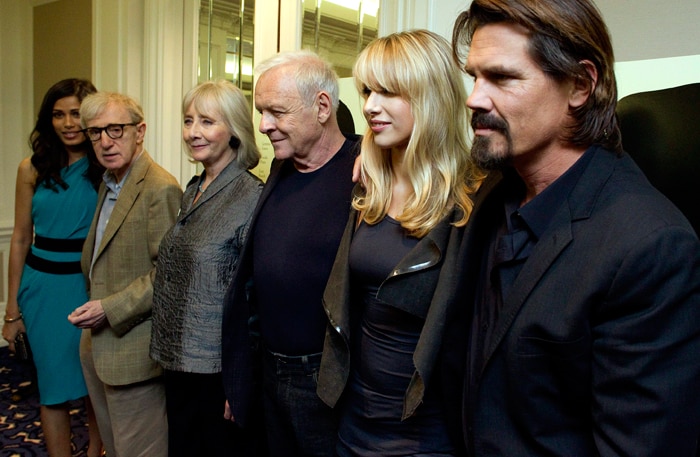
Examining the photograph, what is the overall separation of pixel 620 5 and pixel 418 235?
68 cm

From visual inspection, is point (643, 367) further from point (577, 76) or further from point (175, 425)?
point (175, 425)

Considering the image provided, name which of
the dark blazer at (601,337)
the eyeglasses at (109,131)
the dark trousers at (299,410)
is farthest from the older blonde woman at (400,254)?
the eyeglasses at (109,131)

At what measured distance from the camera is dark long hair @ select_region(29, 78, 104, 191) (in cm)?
233

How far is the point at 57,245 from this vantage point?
90.6 inches

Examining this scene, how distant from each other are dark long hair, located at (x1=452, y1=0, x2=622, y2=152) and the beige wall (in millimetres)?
3531

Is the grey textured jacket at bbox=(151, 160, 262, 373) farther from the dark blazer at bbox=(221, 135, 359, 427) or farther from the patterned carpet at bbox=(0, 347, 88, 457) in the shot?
the patterned carpet at bbox=(0, 347, 88, 457)

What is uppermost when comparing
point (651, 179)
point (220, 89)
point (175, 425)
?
point (220, 89)

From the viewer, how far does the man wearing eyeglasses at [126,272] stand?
1936 millimetres

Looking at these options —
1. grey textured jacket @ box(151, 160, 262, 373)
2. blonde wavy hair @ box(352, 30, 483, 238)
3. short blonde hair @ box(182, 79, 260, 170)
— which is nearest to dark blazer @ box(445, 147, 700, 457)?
blonde wavy hair @ box(352, 30, 483, 238)

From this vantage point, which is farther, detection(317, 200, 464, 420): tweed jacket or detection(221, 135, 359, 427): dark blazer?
detection(221, 135, 359, 427): dark blazer

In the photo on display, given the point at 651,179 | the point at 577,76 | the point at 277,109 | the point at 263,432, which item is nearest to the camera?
the point at 577,76

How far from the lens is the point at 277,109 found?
1.52 meters

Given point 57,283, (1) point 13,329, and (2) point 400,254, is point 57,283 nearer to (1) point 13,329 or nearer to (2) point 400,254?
(1) point 13,329

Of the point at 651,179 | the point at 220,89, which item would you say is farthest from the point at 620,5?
the point at 220,89
